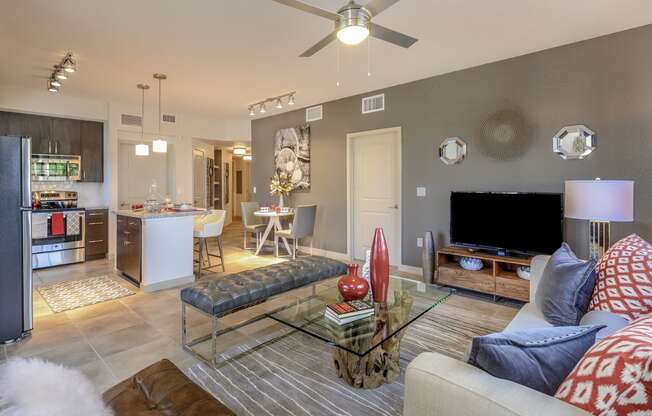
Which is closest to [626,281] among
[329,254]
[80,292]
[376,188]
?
[376,188]

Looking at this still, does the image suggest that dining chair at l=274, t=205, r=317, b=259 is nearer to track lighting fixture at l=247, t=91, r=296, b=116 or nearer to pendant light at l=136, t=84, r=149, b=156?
track lighting fixture at l=247, t=91, r=296, b=116

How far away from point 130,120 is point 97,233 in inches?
79.8

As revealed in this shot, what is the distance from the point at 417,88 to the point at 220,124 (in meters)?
4.43

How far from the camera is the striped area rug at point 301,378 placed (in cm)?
194

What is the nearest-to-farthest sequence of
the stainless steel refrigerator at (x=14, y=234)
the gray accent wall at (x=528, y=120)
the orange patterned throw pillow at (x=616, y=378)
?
the orange patterned throw pillow at (x=616, y=378)
the stainless steel refrigerator at (x=14, y=234)
the gray accent wall at (x=528, y=120)

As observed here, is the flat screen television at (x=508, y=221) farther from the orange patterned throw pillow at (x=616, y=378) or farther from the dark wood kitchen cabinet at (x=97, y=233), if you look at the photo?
the dark wood kitchen cabinet at (x=97, y=233)

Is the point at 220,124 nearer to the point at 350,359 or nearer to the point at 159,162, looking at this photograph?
the point at 159,162

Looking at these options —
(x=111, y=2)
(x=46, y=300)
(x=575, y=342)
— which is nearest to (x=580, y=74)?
(x=575, y=342)

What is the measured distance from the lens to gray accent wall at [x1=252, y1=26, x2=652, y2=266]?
319 cm

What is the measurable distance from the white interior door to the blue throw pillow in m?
3.89

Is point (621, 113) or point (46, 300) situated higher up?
point (621, 113)

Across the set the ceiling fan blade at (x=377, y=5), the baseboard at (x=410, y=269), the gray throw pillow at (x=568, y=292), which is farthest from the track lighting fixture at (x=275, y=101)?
the gray throw pillow at (x=568, y=292)

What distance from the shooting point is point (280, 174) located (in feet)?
21.6

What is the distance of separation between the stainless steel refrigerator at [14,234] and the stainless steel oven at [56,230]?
288 centimetres
